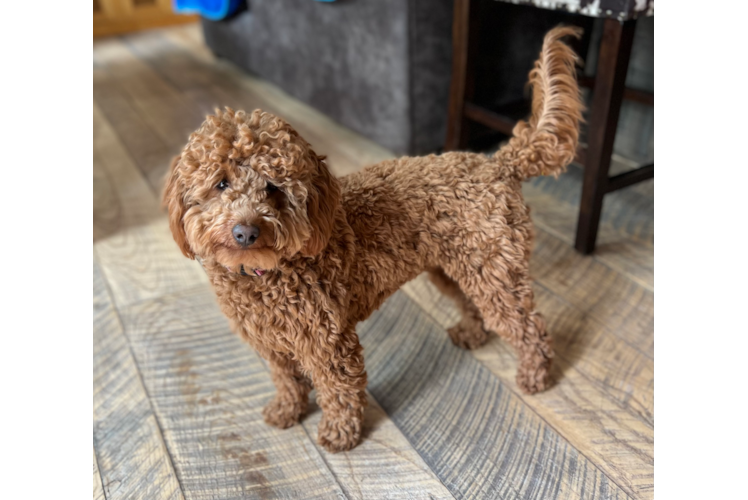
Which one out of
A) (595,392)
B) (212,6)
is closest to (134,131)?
(212,6)

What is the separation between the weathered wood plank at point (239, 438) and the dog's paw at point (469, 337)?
0.98 ft

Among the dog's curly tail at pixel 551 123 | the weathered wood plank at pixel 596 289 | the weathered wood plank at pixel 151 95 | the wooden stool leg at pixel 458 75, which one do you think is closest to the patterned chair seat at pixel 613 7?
the dog's curly tail at pixel 551 123

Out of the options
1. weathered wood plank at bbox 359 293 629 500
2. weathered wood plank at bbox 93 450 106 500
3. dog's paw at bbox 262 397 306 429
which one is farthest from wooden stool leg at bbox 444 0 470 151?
weathered wood plank at bbox 93 450 106 500

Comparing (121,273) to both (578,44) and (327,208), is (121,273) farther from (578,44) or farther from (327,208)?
(578,44)

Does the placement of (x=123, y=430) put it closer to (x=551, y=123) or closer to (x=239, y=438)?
(x=239, y=438)

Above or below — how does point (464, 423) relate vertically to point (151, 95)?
below

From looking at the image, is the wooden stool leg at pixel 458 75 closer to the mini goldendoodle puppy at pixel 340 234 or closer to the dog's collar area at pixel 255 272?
the mini goldendoodle puppy at pixel 340 234

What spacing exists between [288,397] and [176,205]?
Result: 54cm

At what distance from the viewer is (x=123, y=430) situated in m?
1.32

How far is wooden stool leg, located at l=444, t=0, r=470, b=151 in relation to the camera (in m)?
Answer: 1.90

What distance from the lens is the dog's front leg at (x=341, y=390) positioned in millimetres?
1122

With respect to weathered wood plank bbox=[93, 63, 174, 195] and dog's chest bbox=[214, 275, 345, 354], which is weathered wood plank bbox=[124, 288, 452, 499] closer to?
dog's chest bbox=[214, 275, 345, 354]

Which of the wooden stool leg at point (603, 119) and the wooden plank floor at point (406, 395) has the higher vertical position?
the wooden stool leg at point (603, 119)
